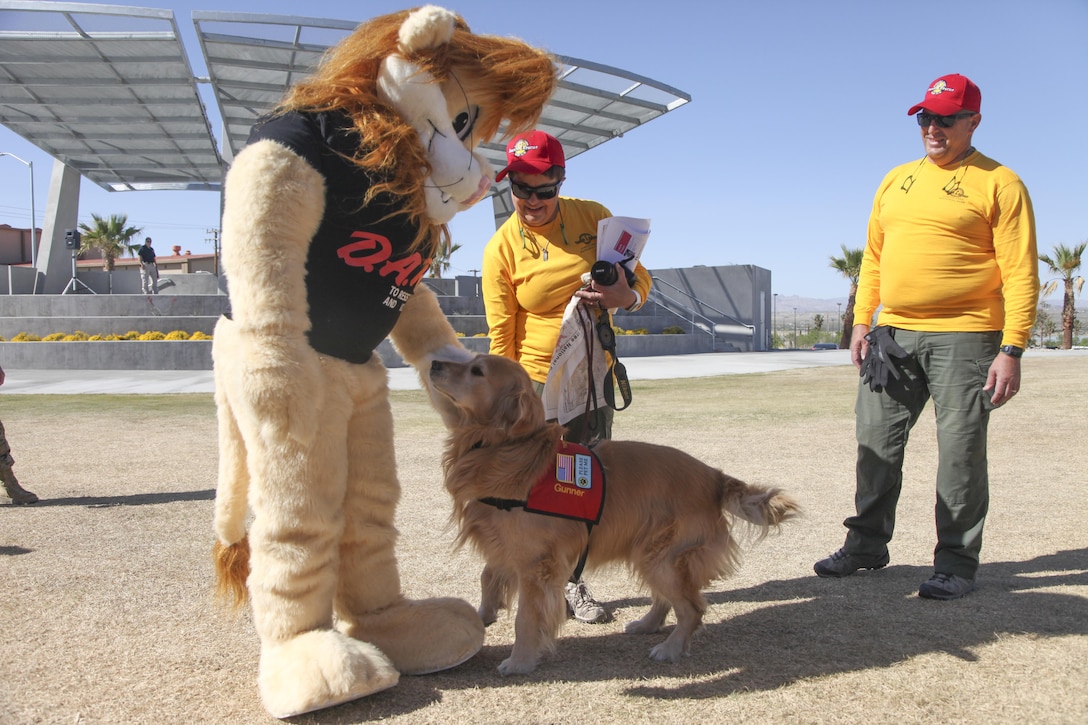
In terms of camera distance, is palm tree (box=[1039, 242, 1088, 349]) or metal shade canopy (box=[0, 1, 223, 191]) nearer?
metal shade canopy (box=[0, 1, 223, 191])

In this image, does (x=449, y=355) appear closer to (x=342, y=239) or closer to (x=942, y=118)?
(x=342, y=239)

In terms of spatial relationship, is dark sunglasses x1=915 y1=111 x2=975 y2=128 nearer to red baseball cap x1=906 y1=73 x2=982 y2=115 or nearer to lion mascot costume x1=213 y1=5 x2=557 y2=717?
red baseball cap x1=906 y1=73 x2=982 y2=115

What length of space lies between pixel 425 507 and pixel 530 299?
2422mm

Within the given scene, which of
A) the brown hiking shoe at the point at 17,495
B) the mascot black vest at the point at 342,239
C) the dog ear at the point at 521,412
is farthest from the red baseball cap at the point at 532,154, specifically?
the brown hiking shoe at the point at 17,495

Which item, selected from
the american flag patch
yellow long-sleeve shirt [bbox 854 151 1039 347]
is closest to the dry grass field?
the american flag patch

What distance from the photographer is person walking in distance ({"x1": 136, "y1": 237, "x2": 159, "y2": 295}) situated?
90.4ft

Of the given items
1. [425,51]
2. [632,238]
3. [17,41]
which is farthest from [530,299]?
[17,41]

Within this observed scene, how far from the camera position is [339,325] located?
2.79 meters

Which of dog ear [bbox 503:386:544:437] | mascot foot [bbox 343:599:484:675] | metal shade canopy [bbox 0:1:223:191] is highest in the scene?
metal shade canopy [bbox 0:1:223:191]

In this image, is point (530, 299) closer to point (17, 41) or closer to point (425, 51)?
point (425, 51)

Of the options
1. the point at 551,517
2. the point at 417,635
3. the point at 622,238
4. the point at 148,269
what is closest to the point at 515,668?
the point at 417,635

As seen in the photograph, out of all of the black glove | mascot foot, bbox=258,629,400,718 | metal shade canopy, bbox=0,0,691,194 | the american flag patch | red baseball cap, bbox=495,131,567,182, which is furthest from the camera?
metal shade canopy, bbox=0,0,691,194

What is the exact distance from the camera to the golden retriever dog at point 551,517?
3.15 m

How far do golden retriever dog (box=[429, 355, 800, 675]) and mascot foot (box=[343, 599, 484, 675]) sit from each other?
0.69 feet
